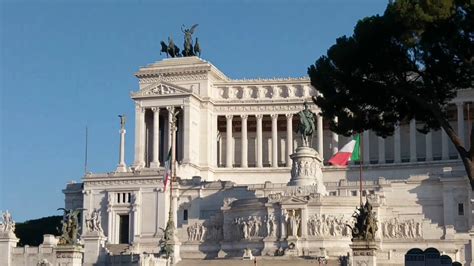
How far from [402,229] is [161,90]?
33.3 meters

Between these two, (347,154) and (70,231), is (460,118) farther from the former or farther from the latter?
(70,231)

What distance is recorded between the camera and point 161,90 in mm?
87312

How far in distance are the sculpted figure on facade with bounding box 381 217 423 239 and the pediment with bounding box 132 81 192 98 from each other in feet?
98.5

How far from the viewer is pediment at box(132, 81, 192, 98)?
283 ft

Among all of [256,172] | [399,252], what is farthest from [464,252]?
[256,172]

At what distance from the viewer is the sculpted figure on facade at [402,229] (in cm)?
6128

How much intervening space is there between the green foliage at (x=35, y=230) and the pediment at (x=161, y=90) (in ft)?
46.9

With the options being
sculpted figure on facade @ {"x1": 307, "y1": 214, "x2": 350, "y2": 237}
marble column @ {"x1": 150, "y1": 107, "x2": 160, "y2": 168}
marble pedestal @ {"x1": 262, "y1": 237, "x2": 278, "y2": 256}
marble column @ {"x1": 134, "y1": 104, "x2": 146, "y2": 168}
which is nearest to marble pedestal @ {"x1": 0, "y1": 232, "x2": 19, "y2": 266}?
marble pedestal @ {"x1": 262, "y1": 237, "x2": 278, "y2": 256}

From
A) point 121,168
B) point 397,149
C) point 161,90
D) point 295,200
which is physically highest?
point 161,90

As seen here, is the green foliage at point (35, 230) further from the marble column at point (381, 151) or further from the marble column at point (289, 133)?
the marble column at point (381, 151)

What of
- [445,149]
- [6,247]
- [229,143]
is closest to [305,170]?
[6,247]

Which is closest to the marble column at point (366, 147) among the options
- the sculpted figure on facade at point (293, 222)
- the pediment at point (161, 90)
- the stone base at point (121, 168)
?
the pediment at point (161, 90)

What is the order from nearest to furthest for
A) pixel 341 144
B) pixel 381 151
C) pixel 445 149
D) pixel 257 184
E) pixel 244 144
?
pixel 257 184 < pixel 445 149 < pixel 381 151 < pixel 244 144 < pixel 341 144

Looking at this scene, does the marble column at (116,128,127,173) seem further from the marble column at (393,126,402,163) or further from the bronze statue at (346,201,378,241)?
the bronze statue at (346,201,378,241)
